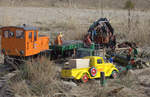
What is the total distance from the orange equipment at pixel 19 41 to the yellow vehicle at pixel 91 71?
271 cm

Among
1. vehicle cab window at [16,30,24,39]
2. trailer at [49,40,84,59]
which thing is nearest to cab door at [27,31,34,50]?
vehicle cab window at [16,30,24,39]

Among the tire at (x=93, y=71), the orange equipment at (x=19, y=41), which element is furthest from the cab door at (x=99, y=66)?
the orange equipment at (x=19, y=41)

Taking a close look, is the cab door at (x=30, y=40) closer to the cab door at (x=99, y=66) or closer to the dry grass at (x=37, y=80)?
the dry grass at (x=37, y=80)

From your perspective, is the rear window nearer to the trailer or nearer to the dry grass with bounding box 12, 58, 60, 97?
the trailer

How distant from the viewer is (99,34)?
13.2 meters

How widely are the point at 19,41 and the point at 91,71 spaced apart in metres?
3.62

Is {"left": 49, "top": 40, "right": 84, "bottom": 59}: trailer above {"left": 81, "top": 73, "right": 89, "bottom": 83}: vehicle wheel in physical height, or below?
above

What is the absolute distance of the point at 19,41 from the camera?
1079 cm

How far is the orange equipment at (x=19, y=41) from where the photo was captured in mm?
10711

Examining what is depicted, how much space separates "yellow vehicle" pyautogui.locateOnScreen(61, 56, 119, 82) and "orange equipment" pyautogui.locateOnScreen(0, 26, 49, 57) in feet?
8.88

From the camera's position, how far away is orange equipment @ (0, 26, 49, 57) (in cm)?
1071

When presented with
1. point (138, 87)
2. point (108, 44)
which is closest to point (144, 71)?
point (138, 87)

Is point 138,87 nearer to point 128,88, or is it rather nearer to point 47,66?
point 128,88

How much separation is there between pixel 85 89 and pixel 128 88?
1.48 m
